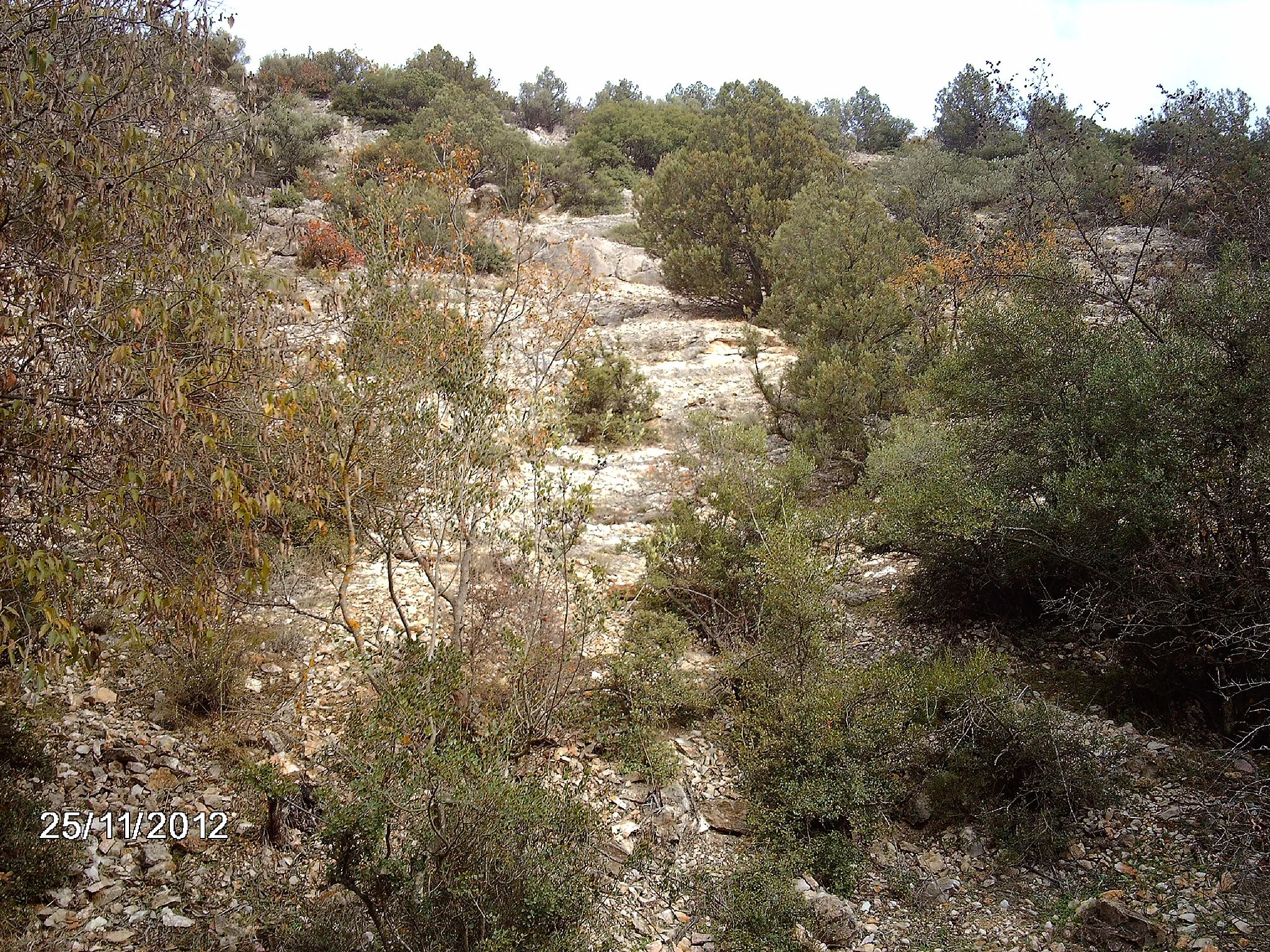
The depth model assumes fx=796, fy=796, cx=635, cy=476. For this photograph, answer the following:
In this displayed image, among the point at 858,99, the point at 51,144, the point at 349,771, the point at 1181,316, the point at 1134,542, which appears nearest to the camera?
the point at 51,144

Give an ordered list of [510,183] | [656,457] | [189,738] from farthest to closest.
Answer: [510,183] → [656,457] → [189,738]

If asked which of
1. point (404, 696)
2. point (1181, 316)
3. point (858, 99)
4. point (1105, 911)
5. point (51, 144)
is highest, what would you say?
point (858, 99)

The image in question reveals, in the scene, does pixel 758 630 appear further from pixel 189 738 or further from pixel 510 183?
pixel 510 183

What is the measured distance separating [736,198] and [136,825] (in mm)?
17232

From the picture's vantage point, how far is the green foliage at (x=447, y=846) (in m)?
3.57

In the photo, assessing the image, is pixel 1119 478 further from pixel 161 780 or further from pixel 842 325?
pixel 842 325

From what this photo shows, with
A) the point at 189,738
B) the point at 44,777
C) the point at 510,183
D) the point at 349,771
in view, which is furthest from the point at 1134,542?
the point at 510,183

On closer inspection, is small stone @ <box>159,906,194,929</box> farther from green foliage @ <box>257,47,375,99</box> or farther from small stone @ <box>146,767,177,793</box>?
green foliage @ <box>257,47,375,99</box>

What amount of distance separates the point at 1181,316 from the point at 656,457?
711 centimetres

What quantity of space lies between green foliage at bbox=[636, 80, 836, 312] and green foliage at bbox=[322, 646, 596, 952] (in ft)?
50.4

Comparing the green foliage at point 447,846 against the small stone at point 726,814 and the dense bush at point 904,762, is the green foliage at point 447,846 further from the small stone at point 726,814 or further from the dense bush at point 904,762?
the dense bush at point 904,762

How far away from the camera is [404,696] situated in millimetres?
4410

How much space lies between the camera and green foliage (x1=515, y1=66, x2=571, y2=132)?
1420 inches

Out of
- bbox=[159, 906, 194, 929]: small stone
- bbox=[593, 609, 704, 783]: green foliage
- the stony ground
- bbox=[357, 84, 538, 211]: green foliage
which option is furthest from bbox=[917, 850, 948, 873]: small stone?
bbox=[357, 84, 538, 211]: green foliage
